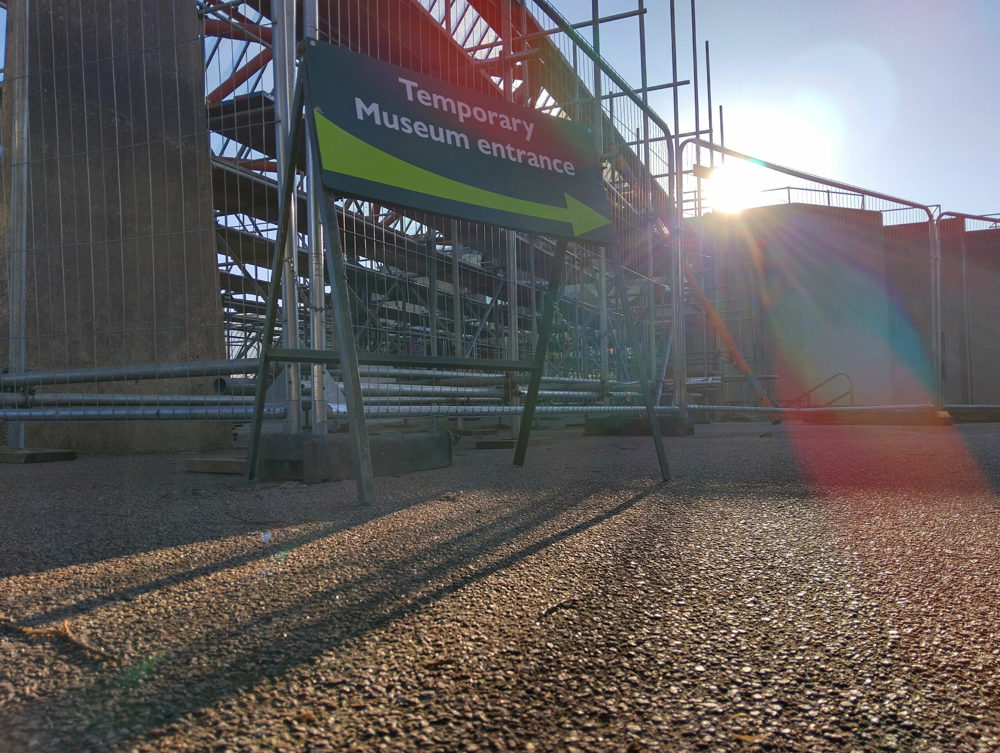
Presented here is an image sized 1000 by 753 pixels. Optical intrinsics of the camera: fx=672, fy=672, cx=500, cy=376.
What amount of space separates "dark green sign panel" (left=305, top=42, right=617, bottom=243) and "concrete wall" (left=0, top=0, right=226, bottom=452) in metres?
2.36

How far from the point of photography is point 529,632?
50.9 inches

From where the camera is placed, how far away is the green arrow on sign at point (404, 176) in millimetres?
2613

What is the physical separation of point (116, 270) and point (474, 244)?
3139 millimetres

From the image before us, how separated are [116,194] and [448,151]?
3111mm

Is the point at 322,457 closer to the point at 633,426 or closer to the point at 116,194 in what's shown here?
the point at 116,194

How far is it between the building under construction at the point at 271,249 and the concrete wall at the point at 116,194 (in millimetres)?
17

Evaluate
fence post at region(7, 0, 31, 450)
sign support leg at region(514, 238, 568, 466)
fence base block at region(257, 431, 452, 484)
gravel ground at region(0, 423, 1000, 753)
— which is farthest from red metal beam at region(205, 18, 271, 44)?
gravel ground at region(0, 423, 1000, 753)

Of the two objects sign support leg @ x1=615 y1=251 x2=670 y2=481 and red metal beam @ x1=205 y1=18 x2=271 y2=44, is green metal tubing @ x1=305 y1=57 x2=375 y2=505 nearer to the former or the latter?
sign support leg @ x1=615 y1=251 x2=670 y2=481

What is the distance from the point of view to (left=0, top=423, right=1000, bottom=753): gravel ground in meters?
0.95

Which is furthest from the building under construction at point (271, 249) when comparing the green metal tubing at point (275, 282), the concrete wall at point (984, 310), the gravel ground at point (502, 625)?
the concrete wall at point (984, 310)

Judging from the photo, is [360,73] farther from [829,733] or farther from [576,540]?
[829,733]

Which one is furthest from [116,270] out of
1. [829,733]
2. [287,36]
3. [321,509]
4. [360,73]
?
[829,733]

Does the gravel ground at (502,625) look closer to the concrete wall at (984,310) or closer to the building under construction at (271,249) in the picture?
the building under construction at (271,249)

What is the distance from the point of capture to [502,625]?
4.34ft
